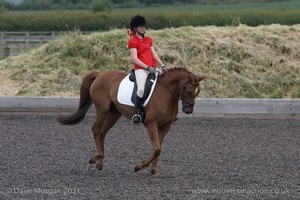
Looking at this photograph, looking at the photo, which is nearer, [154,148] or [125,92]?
[154,148]

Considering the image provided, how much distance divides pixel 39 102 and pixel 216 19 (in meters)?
28.1

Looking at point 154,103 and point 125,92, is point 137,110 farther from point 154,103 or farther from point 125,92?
point 125,92

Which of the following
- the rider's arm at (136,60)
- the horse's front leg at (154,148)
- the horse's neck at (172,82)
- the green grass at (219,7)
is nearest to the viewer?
the horse's front leg at (154,148)

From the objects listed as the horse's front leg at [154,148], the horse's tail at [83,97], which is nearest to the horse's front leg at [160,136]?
the horse's front leg at [154,148]

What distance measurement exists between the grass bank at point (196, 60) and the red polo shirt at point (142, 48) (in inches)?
258

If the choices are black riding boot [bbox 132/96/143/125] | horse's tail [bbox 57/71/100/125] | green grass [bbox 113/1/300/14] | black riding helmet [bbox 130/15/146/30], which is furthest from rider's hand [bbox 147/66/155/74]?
green grass [bbox 113/1/300/14]

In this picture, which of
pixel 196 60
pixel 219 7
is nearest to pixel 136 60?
pixel 196 60

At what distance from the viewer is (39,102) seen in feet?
48.2

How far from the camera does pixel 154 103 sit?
902cm

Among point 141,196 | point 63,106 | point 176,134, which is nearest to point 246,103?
point 176,134

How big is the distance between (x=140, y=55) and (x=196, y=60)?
7.76 m

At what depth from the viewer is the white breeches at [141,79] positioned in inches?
357

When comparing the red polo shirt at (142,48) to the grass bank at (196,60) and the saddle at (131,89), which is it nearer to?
the saddle at (131,89)

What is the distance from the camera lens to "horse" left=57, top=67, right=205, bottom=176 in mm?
8805
